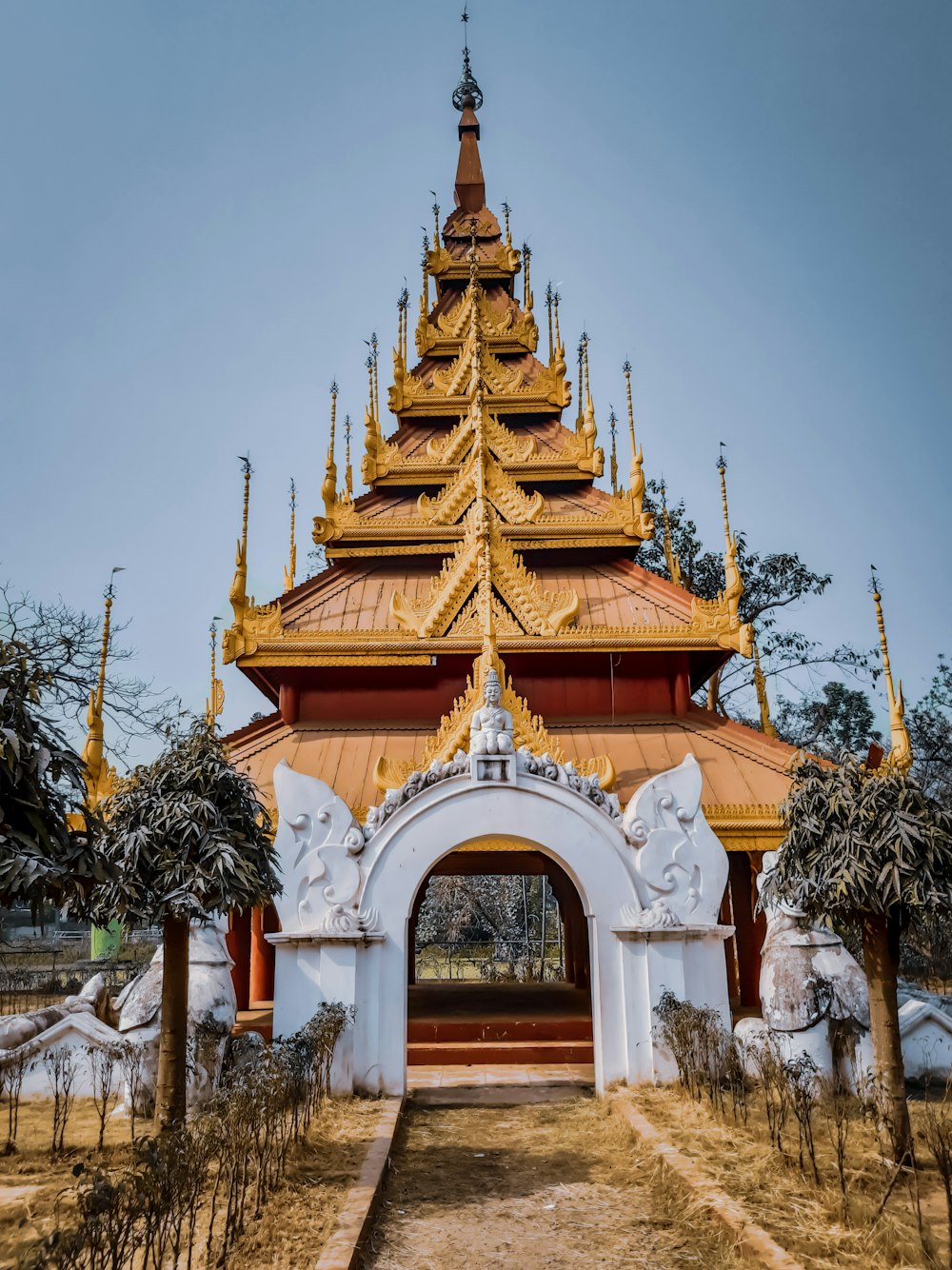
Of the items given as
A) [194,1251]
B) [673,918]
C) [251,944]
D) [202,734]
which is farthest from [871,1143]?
[251,944]

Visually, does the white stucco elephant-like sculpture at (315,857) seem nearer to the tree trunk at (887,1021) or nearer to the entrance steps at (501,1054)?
the entrance steps at (501,1054)

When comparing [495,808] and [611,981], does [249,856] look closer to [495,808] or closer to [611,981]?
[495,808]

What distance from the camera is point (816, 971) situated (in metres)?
8.99

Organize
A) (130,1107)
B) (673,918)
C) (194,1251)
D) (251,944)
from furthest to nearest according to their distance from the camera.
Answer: (251,944)
(673,918)
(130,1107)
(194,1251)

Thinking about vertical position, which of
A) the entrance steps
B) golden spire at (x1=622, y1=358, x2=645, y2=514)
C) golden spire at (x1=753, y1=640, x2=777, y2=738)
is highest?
golden spire at (x1=622, y1=358, x2=645, y2=514)

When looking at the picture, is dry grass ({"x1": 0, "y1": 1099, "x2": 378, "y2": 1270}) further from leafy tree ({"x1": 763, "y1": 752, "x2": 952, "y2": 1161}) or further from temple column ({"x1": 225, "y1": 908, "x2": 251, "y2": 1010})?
leafy tree ({"x1": 763, "y1": 752, "x2": 952, "y2": 1161})

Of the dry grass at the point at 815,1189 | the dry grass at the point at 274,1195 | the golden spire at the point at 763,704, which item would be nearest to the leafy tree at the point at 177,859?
the dry grass at the point at 274,1195

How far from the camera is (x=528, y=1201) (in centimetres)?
668

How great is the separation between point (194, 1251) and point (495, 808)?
4.78 m

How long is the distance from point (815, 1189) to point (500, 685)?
540cm

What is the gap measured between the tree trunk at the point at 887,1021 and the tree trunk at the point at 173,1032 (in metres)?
4.87

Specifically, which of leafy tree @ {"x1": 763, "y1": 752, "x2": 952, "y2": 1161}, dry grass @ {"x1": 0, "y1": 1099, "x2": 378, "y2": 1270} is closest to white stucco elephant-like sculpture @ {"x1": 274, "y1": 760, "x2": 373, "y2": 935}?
dry grass @ {"x1": 0, "y1": 1099, "x2": 378, "y2": 1270}

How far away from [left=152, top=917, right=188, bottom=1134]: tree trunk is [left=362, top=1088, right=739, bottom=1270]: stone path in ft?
5.22

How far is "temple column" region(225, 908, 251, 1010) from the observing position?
41.2 ft
